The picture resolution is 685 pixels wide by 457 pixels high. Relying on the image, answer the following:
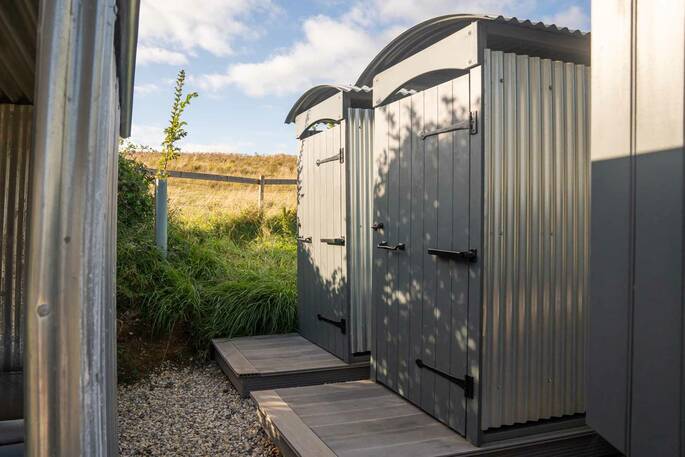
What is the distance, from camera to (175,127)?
26.8 feet

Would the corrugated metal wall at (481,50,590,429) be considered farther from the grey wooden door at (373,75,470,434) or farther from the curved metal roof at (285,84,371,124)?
the curved metal roof at (285,84,371,124)

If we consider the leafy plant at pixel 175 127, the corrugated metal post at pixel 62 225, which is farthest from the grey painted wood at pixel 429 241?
the leafy plant at pixel 175 127

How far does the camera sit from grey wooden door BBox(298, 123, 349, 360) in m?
4.74

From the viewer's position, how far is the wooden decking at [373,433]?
9.83 feet

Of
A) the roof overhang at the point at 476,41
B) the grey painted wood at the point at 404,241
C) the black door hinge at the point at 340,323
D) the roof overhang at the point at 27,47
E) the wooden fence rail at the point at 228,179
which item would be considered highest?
the wooden fence rail at the point at 228,179

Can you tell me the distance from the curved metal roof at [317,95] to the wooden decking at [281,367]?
7.85 ft

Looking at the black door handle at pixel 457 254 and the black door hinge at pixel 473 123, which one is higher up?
the black door hinge at pixel 473 123

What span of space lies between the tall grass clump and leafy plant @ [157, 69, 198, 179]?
70cm

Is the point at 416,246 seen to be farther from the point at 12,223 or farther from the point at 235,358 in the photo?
the point at 12,223

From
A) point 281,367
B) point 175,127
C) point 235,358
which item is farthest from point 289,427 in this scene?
point 175,127

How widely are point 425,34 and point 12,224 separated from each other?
3.02 m

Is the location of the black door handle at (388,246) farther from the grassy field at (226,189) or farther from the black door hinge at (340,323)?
the grassy field at (226,189)

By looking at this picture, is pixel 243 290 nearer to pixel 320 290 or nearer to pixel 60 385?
pixel 320 290

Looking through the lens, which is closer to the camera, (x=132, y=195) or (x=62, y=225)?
(x=62, y=225)
